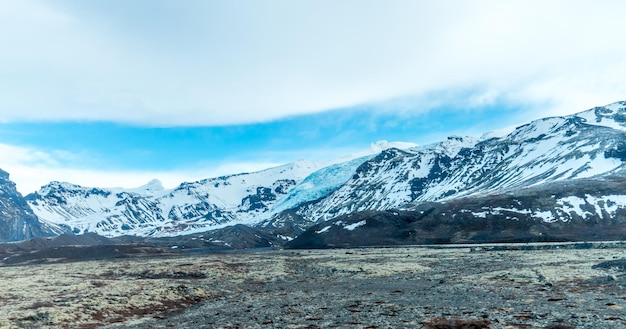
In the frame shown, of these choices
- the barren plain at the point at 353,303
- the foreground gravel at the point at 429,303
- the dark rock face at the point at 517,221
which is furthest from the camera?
the dark rock face at the point at 517,221

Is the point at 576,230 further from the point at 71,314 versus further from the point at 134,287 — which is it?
the point at 71,314

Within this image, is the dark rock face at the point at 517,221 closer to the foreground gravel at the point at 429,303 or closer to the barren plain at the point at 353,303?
the barren plain at the point at 353,303

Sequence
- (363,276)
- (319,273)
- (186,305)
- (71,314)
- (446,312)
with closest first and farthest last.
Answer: (446,312) < (71,314) < (186,305) < (363,276) < (319,273)

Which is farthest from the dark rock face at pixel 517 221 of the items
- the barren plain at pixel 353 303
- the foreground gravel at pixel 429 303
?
the foreground gravel at pixel 429 303

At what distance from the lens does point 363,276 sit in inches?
2645

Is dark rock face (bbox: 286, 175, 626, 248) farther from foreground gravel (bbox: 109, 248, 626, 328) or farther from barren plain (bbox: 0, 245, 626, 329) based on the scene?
foreground gravel (bbox: 109, 248, 626, 328)

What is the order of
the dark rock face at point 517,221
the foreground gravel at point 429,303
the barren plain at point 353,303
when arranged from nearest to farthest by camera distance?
the foreground gravel at point 429,303 → the barren plain at point 353,303 → the dark rock face at point 517,221

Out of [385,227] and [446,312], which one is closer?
[446,312]

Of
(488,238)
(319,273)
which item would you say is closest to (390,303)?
(319,273)

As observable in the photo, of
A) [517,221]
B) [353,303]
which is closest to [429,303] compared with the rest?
[353,303]

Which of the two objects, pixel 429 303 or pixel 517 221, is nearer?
pixel 429 303

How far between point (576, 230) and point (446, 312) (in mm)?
142317

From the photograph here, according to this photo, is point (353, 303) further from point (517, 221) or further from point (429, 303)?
point (517, 221)

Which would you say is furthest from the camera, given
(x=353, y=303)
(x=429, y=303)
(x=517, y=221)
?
(x=517, y=221)
